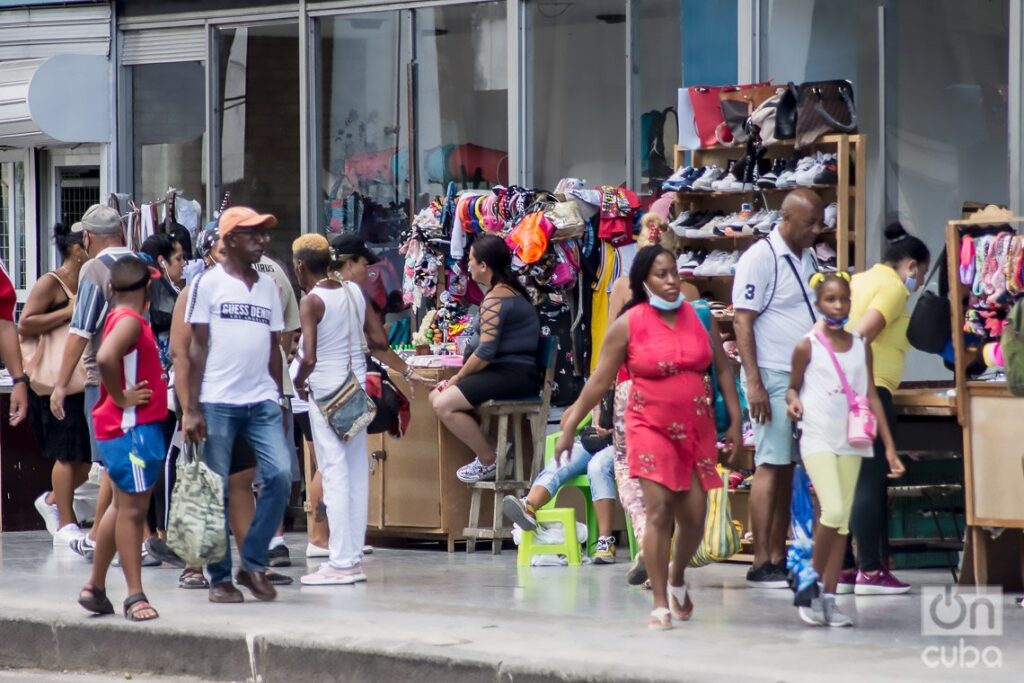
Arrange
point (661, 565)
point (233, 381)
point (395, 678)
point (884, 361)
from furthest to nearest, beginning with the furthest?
point (884, 361) → point (233, 381) → point (661, 565) → point (395, 678)

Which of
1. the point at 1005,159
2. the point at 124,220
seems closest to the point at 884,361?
the point at 1005,159

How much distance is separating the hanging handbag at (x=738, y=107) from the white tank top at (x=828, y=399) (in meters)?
2.67

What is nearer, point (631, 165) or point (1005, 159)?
point (1005, 159)

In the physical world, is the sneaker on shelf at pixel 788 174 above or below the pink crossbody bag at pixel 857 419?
above

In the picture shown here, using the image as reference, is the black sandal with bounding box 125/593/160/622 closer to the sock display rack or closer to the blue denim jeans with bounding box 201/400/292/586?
the blue denim jeans with bounding box 201/400/292/586

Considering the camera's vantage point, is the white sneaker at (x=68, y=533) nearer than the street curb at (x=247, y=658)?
No

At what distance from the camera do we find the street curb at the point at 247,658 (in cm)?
734

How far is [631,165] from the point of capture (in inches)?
483

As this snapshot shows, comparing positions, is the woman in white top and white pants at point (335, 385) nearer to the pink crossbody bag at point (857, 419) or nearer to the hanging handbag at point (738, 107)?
the hanging handbag at point (738, 107)

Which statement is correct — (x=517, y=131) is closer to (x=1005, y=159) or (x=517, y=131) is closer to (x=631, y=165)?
(x=631, y=165)

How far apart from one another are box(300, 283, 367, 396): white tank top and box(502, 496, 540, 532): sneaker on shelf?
50.5 inches

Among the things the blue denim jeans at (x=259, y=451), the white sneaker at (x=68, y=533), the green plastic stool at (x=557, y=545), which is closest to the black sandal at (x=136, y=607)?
the blue denim jeans at (x=259, y=451)

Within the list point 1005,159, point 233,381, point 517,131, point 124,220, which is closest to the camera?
point 233,381

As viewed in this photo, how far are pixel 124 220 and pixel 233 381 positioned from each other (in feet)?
19.1
